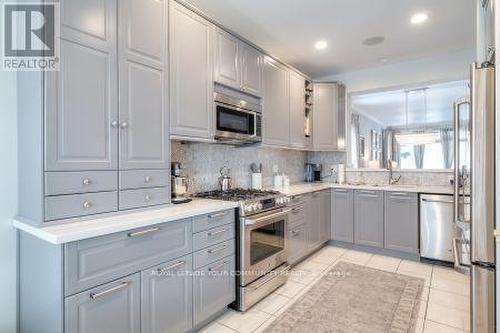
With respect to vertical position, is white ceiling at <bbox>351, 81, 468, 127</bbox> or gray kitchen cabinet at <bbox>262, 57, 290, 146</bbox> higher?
white ceiling at <bbox>351, 81, 468, 127</bbox>

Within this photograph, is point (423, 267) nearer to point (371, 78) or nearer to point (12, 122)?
point (371, 78)

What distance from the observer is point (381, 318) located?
7.38 ft

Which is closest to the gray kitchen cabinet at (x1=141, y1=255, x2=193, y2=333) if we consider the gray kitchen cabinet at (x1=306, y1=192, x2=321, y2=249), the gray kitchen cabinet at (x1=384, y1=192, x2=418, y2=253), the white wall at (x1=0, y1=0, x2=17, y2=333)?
the white wall at (x1=0, y1=0, x2=17, y2=333)

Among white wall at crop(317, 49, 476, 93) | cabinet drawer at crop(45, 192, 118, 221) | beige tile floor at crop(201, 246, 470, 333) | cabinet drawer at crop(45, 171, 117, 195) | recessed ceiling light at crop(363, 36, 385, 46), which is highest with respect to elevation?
recessed ceiling light at crop(363, 36, 385, 46)

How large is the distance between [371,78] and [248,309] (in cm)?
379

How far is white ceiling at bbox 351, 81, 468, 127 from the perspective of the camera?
520cm

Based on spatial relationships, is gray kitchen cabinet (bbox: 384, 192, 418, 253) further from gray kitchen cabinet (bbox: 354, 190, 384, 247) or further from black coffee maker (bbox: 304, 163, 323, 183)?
black coffee maker (bbox: 304, 163, 323, 183)

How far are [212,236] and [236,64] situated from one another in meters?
Result: 1.72

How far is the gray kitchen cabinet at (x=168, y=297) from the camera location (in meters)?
1.67

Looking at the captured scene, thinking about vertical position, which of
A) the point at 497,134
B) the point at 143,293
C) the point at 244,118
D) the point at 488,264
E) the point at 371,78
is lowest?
the point at 143,293

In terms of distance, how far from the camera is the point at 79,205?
5.12ft

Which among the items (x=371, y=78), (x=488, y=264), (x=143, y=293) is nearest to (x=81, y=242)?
(x=143, y=293)

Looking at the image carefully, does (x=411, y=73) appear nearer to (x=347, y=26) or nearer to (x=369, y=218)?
(x=347, y=26)

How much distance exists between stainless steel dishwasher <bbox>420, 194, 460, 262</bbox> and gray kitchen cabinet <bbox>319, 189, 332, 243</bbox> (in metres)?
1.18
